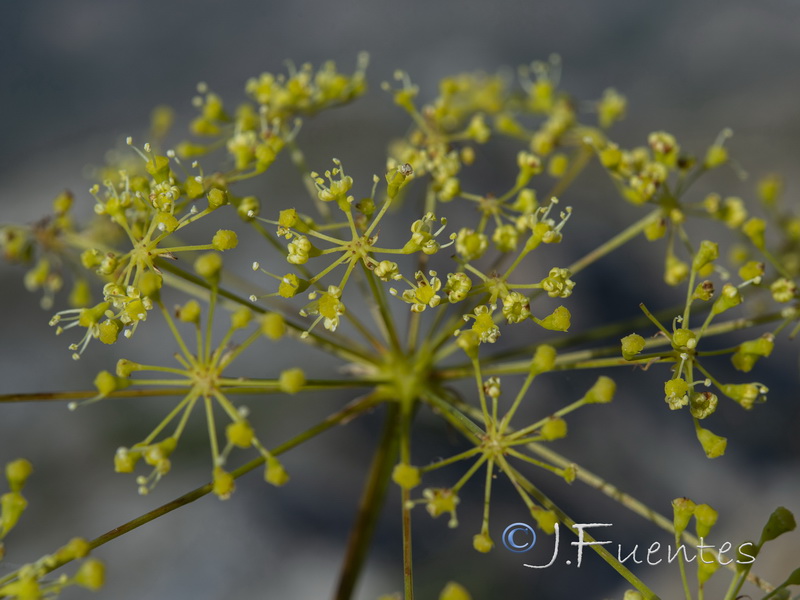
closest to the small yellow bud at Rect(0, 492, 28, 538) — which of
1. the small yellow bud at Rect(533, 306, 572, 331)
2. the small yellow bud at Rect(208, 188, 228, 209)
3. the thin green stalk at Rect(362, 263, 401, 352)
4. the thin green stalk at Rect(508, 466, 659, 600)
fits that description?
the small yellow bud at Rect(208, 188, 228, 209)

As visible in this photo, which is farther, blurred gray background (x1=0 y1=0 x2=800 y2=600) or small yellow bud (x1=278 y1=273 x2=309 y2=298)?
blurred gray background (x1=0 y1=0 x2=800 y2=600)

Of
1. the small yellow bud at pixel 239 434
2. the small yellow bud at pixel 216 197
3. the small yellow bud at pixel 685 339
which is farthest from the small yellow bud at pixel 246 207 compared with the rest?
the small yellow bud at pixel 685 339

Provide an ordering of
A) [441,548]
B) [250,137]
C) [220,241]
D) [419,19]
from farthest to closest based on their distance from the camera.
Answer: [419,19]
[441,548]
[250,137]
[220,241]

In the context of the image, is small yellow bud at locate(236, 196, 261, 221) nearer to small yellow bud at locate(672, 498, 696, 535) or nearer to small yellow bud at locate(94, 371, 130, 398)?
small yellow bud at locate(94, 371, 130, 398)

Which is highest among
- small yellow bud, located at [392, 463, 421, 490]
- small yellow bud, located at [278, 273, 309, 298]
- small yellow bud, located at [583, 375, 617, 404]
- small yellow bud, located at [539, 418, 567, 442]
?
small yellow bud, located at [278, 273, 309, 298]

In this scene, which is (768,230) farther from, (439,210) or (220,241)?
(220,241)

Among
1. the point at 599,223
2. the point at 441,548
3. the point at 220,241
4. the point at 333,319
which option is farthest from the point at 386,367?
the point at 599,223

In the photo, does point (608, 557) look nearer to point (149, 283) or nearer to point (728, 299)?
point (728, 299)

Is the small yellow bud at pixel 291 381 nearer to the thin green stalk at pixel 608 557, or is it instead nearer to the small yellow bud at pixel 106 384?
the small yellow bud at pixel 106 384

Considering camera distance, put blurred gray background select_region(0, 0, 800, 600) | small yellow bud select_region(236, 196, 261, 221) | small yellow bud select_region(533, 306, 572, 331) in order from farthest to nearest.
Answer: blurred gray background select_region(0, 0, 800, 600)
small yellow bud select_region(236, 196, 261, 221)
small yellow bud select_region(533, 306, 572, 331)
